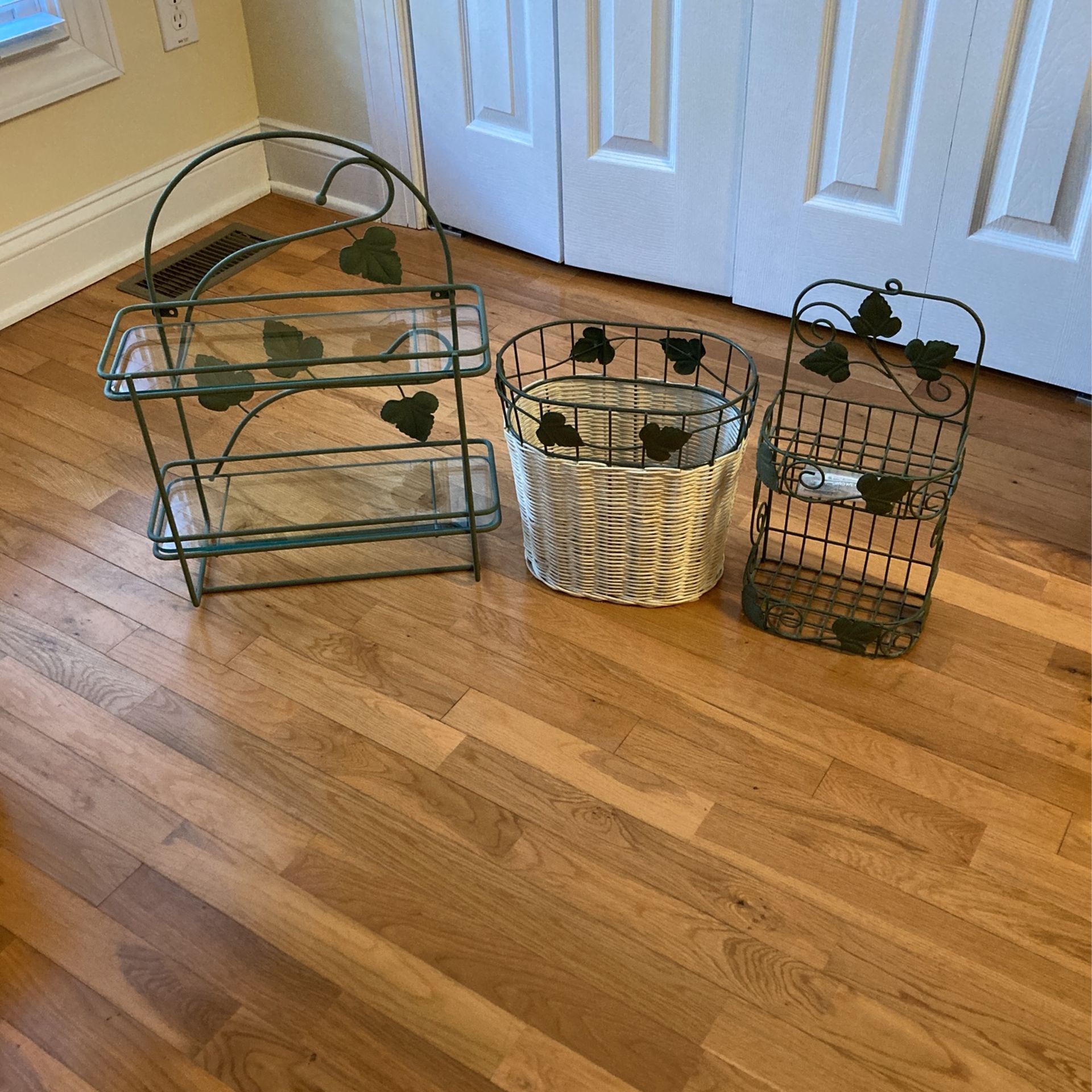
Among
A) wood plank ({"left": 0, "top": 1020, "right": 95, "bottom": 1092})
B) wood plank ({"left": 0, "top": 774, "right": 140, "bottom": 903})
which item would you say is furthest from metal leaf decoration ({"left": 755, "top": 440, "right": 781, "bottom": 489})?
wood plank ({"left": 0, "top": 1020, "right": 95, "bottom": 1092})

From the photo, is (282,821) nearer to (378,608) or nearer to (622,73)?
(378,608)

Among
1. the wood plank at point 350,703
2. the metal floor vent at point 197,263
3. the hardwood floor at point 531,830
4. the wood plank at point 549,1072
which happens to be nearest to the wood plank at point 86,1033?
the hardwood floor at point 531,830

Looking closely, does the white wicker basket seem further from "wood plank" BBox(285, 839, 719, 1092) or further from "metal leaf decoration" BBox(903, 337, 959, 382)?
"wood plank" BBox(285, 839, 719, 1092)

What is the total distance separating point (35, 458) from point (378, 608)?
2.37ft

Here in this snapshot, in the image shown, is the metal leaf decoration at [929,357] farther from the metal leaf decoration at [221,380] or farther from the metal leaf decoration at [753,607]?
the metal leaf decoration at [221,380]

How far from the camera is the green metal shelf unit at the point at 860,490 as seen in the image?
4.67 ft

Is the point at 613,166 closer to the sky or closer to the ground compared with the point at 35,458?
closer to the sky

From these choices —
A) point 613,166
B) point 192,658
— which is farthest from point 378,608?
point 613,166

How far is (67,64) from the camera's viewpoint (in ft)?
7.19

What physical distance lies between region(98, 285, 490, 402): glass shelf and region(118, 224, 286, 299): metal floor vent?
0.81 m

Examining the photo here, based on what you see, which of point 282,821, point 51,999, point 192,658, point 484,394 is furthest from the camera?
point 484,394

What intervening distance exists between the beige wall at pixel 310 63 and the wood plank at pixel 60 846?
1.61 metres

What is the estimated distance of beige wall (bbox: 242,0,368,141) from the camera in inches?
94.0

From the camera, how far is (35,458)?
6.44 feet
